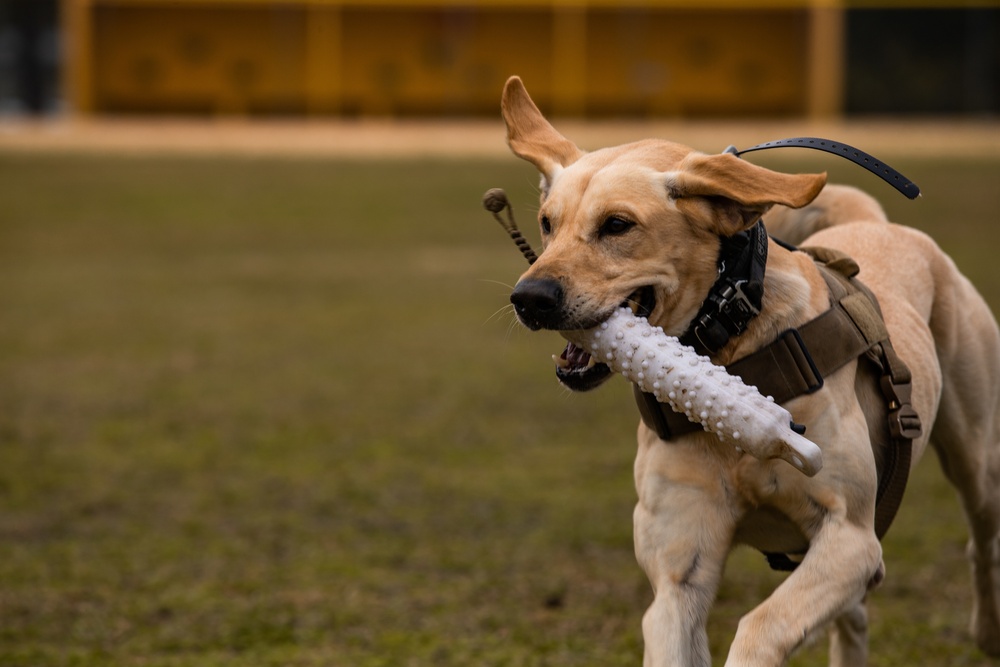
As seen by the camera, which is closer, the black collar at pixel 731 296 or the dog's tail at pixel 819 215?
the black collar at pixel 731 296

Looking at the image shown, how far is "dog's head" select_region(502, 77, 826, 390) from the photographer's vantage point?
3572mm

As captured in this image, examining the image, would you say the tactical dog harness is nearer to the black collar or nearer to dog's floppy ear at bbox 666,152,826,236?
the black collar

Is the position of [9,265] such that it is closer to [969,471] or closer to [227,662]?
[227,662]

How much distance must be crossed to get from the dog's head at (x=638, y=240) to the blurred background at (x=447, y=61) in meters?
33.5

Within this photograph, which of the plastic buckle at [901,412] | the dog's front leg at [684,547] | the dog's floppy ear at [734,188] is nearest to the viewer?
the dog's floppy ear at [734,188]

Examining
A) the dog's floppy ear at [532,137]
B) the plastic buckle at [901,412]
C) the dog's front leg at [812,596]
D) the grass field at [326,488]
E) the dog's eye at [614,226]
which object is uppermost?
the dog's floppy ear at [532,137]

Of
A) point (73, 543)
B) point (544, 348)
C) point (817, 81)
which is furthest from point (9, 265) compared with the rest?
point (817, 81)

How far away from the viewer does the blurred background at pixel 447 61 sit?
36.9 metres

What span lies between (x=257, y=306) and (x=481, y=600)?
30.5 feet

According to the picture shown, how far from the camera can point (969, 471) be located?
15.7ft

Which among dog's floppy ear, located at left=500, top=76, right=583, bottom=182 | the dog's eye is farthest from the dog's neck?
dog's floppy ear, located at left=500, top=76, right=583, bottom=182

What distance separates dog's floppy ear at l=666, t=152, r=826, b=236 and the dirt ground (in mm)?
23966

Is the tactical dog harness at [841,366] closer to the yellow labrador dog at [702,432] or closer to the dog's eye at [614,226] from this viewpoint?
the yellow labrador dog at [702,432]

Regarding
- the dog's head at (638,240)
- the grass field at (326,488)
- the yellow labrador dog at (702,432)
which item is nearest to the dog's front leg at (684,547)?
the yellow labrador dog at (702,432)
